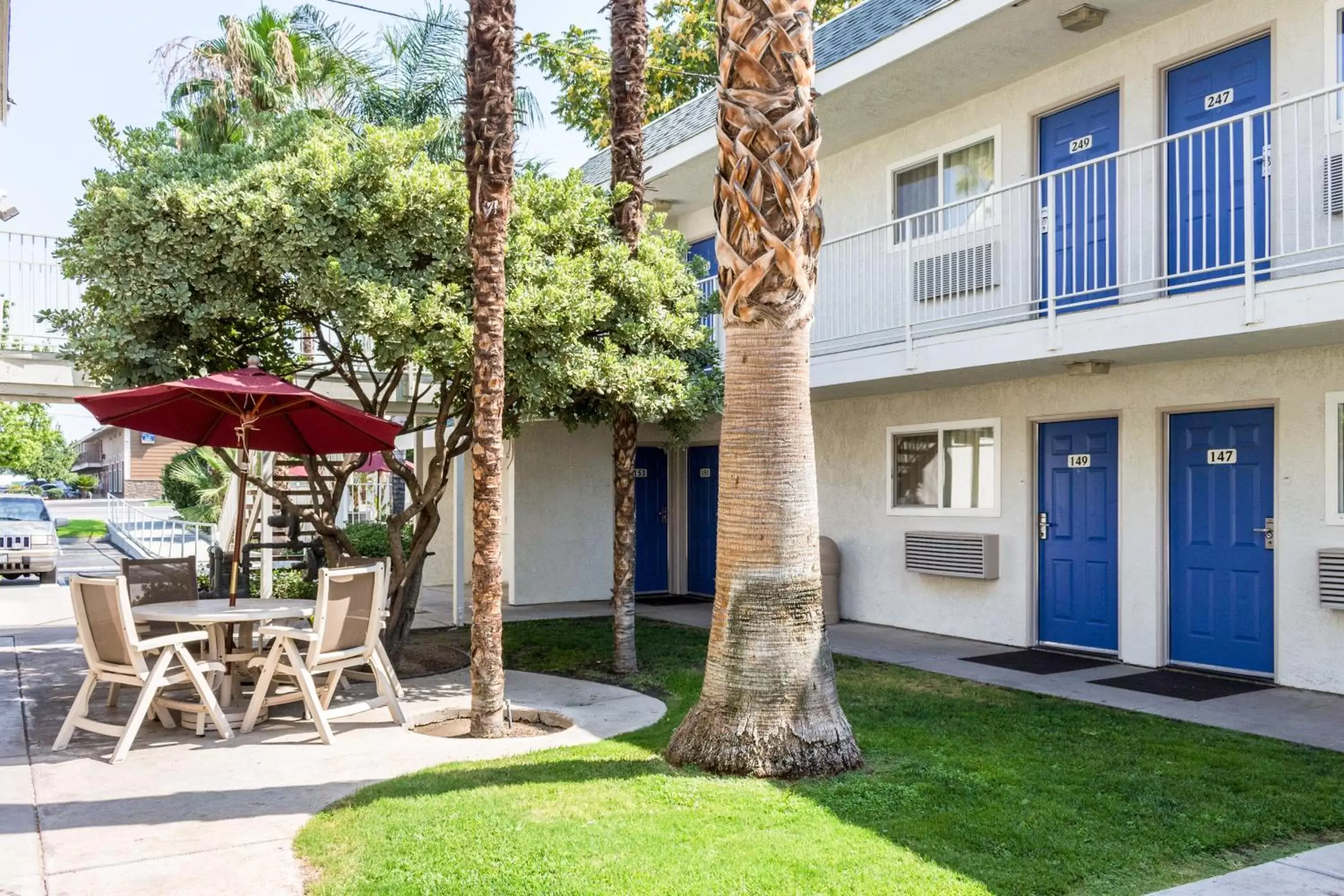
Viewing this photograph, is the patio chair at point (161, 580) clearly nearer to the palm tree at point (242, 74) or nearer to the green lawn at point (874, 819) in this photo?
the green lawn at point (874, 819)

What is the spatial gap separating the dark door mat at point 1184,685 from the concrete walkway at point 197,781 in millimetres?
4031

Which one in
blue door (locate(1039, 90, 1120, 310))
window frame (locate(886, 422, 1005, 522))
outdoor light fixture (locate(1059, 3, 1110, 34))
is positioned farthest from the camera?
window frame (locate(886, 422, 1005, 522))

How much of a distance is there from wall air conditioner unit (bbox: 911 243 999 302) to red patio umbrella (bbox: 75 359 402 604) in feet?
18.6

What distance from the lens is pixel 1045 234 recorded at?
10.5 meters

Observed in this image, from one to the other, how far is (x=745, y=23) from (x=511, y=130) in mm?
1928

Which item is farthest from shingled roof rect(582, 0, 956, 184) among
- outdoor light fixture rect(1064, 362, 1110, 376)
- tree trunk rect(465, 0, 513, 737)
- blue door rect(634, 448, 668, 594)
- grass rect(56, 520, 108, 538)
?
grass rect(56, 520, 108, 538)

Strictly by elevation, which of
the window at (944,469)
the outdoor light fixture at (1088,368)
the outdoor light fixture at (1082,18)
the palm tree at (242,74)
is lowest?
the window at (944,469)

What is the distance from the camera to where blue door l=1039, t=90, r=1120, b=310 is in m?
9.88

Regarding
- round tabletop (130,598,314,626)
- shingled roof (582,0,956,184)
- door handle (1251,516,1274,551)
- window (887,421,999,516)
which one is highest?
shingled roof (582,0,956,184)

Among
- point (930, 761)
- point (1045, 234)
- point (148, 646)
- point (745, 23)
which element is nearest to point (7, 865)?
point (148, 646)

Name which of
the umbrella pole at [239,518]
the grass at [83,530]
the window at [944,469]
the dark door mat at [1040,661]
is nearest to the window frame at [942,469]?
the window at [944,469]

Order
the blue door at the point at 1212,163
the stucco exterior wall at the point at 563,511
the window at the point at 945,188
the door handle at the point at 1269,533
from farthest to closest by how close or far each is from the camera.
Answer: the stucco exterior wall at the point at 563,511
the window at the point at 945,188
the door handle at the point at 1269,533
the blue door at the point at 1212,163

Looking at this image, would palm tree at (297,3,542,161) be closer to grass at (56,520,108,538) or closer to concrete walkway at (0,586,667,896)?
concrete walkway at (0,586,667,896)

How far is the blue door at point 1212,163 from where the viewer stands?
8.58 metres
